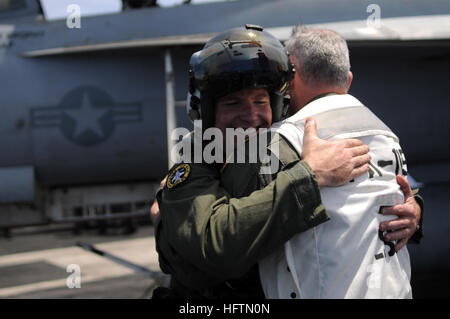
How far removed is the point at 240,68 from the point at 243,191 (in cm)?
42

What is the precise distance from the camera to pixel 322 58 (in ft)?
5.10

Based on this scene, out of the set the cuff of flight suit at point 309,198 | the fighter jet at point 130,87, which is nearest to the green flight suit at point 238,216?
the cuff of flight suit at point 309,198

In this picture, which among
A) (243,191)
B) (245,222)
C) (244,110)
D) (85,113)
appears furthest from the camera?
(85,113)

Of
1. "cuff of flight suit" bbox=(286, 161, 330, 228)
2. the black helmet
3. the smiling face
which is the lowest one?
"cuff of flight suit" bbox=(286, 161, 330, 228)

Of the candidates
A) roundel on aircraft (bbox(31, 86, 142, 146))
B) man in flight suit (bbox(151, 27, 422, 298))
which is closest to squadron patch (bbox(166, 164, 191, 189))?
man in flight suit (bbox(151, 27, 422, 298))

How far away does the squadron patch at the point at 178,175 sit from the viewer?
1.40 meters

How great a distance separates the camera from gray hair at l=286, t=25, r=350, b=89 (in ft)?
5.09

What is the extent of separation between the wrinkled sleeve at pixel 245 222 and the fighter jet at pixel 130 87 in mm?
3673

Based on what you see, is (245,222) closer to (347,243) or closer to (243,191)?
(243,191)

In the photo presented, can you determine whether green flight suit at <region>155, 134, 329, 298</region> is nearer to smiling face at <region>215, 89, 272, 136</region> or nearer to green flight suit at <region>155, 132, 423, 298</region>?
green flight suit at <region>155, 132, 423, 298</region>

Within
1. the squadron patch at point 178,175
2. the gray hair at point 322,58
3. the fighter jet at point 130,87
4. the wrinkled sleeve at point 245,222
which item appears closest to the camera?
the wrinkled sleeve at point 245,222

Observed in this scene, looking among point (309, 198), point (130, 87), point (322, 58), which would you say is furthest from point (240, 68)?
point (130, 87)

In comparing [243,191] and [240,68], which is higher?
[240,68]

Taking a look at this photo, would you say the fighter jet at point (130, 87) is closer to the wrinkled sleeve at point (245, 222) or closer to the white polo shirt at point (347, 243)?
the white polo shirt at point (347, 243)
